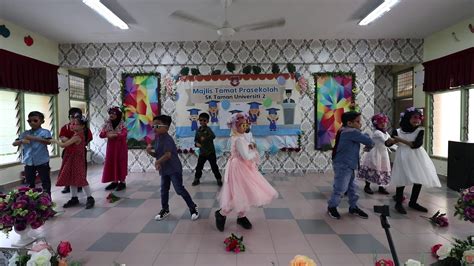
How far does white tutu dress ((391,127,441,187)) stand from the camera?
3.47 meters

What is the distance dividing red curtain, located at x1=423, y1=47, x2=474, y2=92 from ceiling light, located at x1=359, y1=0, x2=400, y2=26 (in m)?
1.94

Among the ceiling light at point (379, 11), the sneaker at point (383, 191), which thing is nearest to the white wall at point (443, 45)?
the ceiling light at point (379, 11)

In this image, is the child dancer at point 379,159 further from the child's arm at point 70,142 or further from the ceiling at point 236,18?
the child's arm at point 70,142

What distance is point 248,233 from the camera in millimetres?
2973

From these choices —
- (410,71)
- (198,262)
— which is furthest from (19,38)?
(410,71)

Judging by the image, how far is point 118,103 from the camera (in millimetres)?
6523

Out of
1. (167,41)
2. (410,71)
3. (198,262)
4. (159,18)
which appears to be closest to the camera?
(198,262)

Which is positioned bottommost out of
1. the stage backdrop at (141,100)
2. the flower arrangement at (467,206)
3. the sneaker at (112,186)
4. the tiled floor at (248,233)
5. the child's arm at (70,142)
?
the tiled floor at (248,233)

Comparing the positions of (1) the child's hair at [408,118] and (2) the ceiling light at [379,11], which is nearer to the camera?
(1) the child's hair at [408,118]

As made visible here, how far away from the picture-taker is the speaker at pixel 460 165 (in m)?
4.43

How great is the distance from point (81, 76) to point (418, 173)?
330 inches

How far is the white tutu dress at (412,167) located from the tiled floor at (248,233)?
0.47m

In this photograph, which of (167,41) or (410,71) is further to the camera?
(410,71)

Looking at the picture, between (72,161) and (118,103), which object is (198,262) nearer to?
(72,161)
